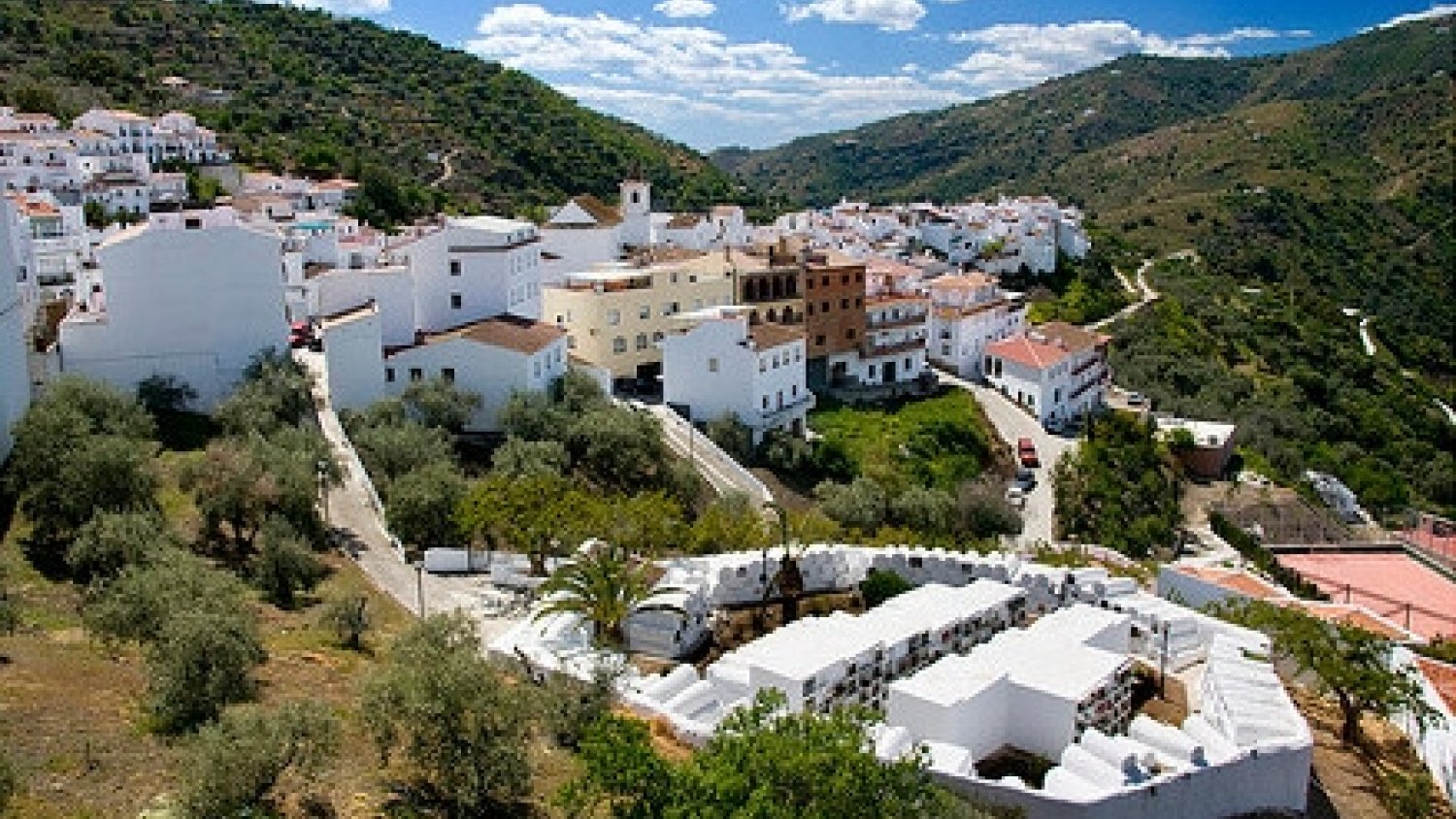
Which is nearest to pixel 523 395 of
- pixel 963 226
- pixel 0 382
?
pixel 0 382

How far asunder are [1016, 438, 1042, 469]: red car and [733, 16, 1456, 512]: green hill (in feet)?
40.4

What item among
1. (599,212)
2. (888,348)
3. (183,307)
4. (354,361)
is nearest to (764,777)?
(354,361)

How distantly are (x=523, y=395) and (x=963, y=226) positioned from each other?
53.4m

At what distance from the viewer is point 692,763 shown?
592 inches

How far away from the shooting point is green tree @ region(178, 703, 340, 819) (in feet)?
46.6

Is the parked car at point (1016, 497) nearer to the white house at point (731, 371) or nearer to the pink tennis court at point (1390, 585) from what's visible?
the white house at point (731, 371)

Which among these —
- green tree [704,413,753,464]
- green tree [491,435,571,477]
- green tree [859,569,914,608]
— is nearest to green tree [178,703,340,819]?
green tree [859,569,914,608]

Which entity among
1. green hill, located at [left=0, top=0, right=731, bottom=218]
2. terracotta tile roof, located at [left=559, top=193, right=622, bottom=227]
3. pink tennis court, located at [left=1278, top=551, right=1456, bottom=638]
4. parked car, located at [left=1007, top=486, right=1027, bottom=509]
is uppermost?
green hill, located at [left=0, top=0, right=731, bottom=218]

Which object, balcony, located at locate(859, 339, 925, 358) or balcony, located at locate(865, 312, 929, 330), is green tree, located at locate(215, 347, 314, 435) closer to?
balcony, located at locate(859, 339, 925, 358)

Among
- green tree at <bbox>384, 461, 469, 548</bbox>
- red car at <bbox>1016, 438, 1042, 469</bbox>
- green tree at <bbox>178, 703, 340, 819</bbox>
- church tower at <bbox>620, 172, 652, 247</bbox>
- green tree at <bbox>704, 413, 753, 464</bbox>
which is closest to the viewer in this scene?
green tree at <bbox>178, 703, 340, 819</bbox>

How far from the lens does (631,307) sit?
5475 centimetres

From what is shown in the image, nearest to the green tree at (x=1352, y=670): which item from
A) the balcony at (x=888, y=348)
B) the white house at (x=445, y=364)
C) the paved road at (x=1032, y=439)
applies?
the paved road at (x=1032, y=439)

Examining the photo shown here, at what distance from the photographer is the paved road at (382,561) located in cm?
2895

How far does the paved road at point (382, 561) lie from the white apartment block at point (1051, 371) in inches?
1413
